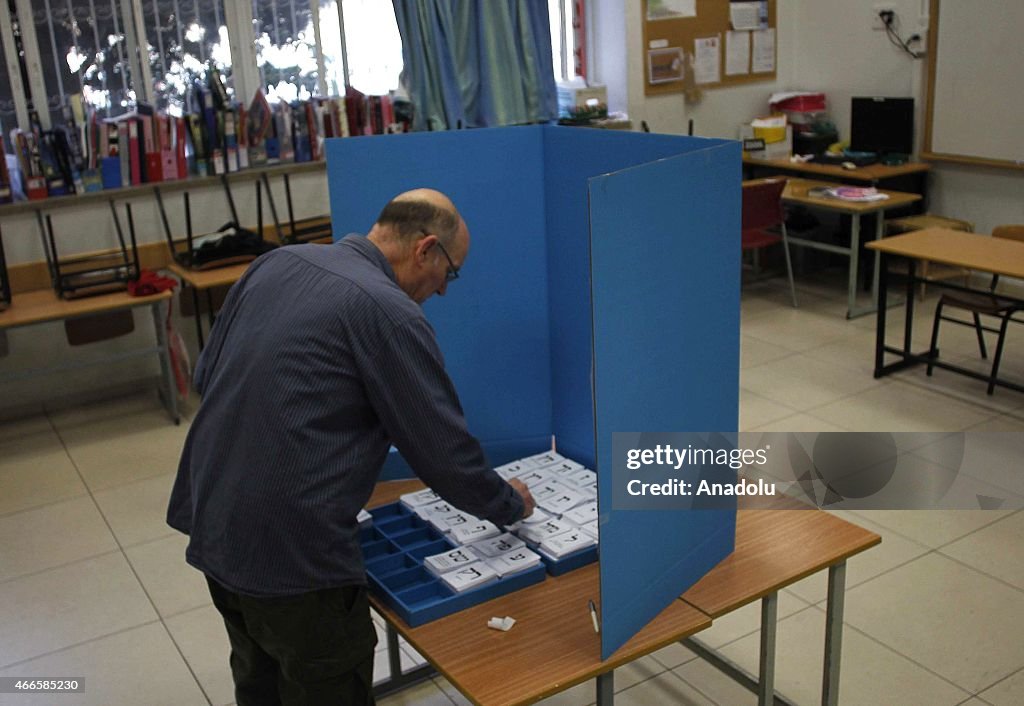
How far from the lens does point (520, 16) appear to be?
258 inches

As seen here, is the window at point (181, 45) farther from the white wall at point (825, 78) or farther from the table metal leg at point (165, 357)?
the white wall at point (825, 78)

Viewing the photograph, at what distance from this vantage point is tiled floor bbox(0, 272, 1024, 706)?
3035 mm

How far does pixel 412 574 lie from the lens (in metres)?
2.24

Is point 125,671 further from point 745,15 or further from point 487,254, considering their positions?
point 745,15

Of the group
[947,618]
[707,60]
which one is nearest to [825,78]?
[707,60]

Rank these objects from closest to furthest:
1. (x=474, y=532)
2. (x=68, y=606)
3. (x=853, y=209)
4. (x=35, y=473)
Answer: (x=474, y=532) < (x=68, y=606) < (x=35, y=473) < (x=853, y=209)

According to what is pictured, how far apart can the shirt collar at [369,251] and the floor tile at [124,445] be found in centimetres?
292

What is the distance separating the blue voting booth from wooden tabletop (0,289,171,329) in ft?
9.24

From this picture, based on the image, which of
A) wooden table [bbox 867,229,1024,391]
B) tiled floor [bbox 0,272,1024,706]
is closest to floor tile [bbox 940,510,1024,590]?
tiled floor [bbox 0,272,1024,706]

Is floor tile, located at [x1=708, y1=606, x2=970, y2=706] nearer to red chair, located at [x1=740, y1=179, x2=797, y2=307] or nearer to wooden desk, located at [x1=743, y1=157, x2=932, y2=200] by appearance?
red chair, located at [x1=740, y1=179, x2=797, y2=307]

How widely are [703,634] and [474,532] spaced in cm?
124

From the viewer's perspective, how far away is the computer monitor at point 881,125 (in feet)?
22.3

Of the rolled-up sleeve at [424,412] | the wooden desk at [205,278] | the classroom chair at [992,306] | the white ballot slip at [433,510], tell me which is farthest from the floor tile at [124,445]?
the classroom chair at [992,306]

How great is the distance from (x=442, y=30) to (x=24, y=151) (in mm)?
2534
